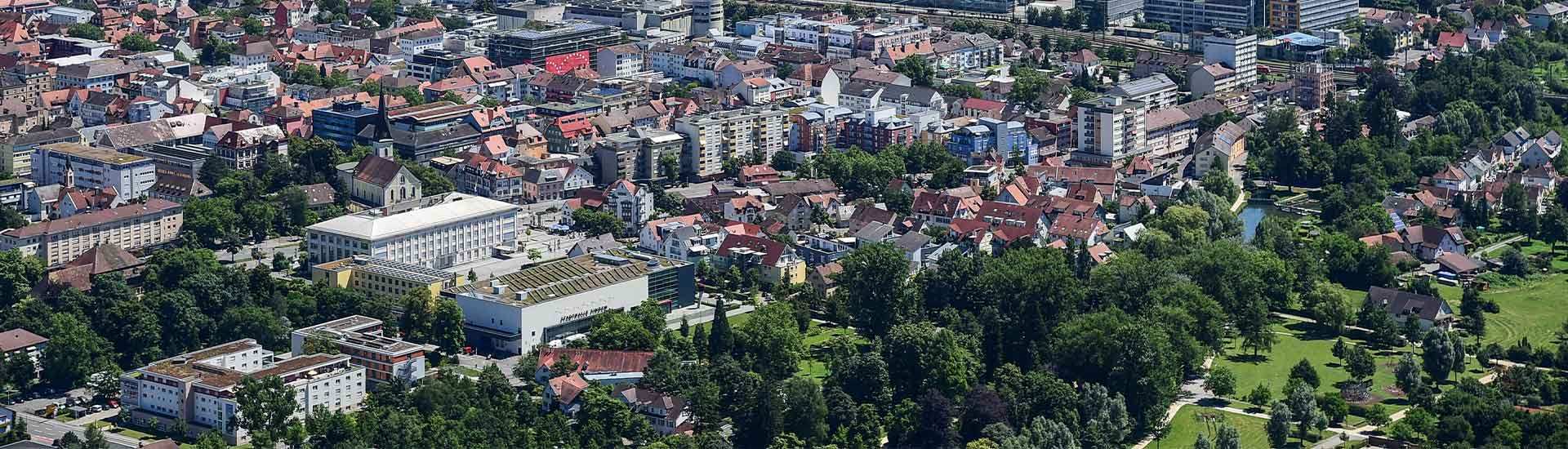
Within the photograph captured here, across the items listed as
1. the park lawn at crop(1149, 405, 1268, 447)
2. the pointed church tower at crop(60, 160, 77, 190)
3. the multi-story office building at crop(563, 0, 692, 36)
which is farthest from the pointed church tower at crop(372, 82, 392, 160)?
the park lawn at crop(1149, 405, 1268, 447)

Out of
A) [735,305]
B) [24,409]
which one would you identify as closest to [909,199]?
[735,305]

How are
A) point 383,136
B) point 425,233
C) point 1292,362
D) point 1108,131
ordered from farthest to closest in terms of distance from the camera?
point 1108,131, point 383,136, point 425,233, point 1292,362

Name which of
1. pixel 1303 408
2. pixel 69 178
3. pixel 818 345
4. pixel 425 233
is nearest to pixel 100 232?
pixel 69 178

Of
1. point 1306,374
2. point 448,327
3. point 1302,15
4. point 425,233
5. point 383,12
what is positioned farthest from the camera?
point 383,12

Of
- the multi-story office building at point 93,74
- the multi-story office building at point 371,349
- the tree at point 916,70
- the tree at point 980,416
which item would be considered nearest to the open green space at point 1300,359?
the tree at point 980,416

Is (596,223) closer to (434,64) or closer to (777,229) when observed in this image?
(777,229)

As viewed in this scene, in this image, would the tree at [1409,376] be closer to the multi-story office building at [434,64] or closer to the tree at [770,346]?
the tree at [770,346]
